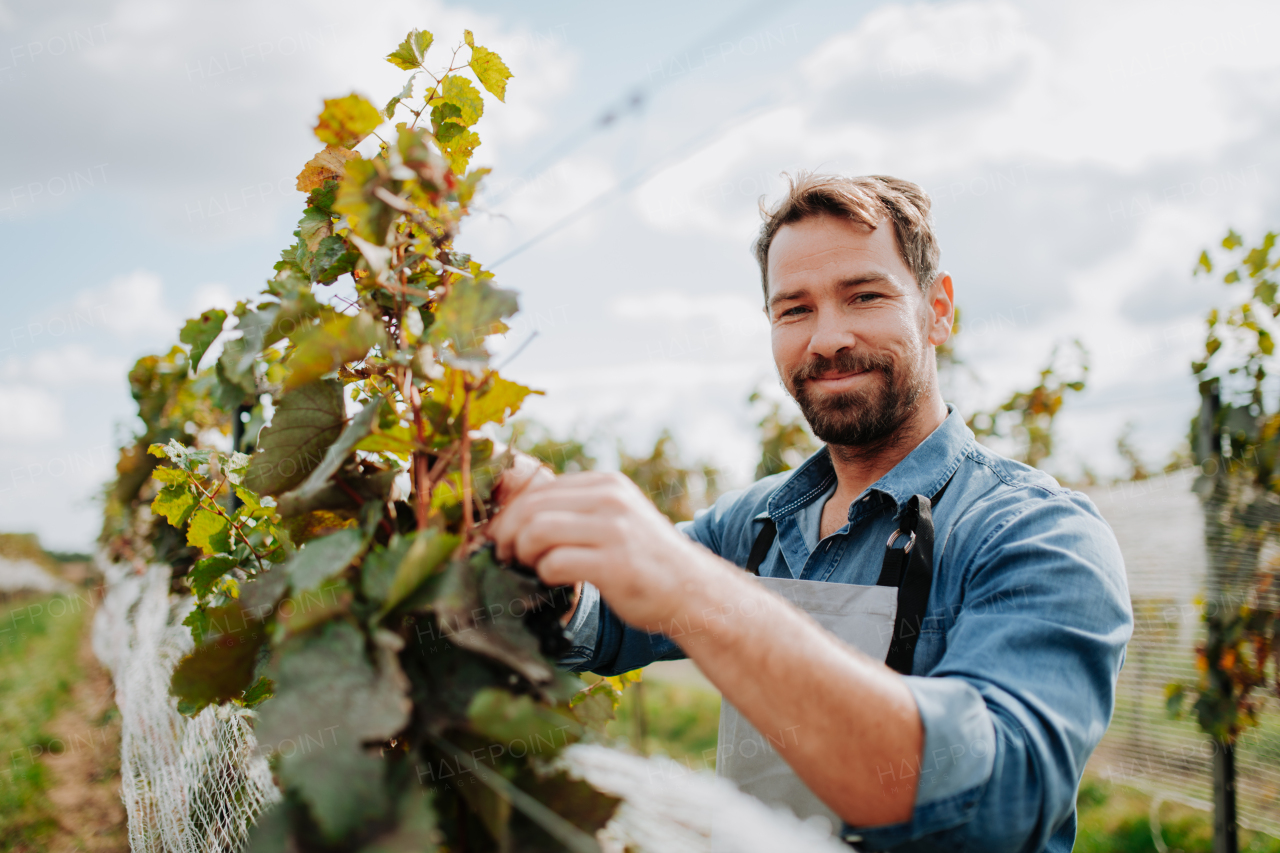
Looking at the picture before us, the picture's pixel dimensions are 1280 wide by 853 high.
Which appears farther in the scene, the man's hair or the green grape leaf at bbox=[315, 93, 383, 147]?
the man's hair

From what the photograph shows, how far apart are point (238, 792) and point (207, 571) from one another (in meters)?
0.44

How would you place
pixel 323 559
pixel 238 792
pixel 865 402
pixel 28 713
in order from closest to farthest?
1. pixel 323 559
2. pixel 238 792
3. pixel 865 402
4. pixel 28 713

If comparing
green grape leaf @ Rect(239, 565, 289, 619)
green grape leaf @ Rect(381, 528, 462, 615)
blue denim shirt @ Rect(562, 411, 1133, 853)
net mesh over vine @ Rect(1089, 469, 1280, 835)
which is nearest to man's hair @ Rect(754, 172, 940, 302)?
blue denim shirt @ Rect(562, 411, 1133, 853)

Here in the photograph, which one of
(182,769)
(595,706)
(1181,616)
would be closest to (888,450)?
(595,706)

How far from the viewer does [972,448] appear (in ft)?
5.65

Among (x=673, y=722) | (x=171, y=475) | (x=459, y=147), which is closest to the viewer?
(x=459, y=147)

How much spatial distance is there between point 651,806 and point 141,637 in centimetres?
461

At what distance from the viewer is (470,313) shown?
922 mm

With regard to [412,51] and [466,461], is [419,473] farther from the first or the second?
[412,51]

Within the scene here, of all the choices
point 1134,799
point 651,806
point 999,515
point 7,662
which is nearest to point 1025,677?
point 999,515

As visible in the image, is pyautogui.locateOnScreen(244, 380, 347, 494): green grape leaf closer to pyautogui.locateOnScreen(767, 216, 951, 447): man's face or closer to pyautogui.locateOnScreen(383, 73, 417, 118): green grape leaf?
pyautogui.locateOnScreen(383, 73, 417, 118): green grape leaf

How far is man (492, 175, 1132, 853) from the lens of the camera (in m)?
0.89

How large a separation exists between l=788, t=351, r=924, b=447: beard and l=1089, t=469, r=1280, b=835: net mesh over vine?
3.35m

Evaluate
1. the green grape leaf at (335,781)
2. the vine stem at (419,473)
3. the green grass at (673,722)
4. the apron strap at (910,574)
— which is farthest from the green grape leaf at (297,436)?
the green grass at (673,722)
